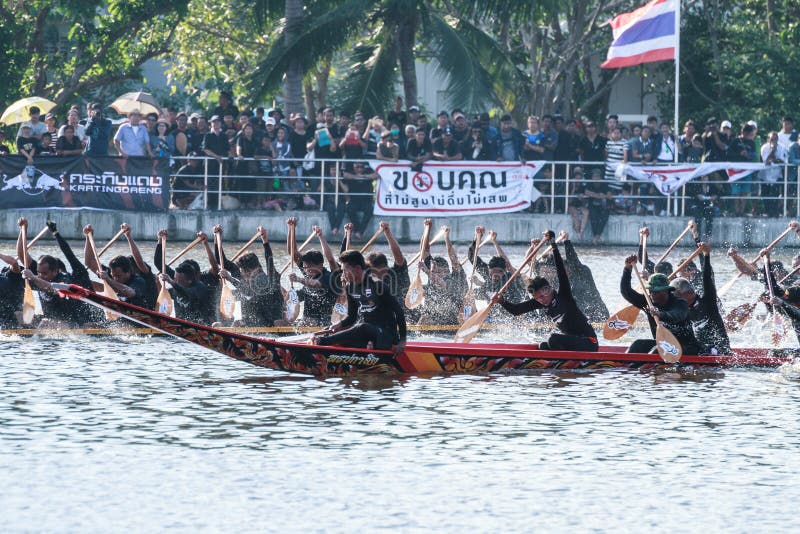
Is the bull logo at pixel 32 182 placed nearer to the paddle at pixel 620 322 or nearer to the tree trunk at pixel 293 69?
the tree trunk at pixel 293 69

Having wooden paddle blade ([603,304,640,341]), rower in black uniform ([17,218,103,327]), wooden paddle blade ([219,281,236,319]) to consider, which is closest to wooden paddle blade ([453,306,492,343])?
wooden paddle blade ([603,304,640,341])

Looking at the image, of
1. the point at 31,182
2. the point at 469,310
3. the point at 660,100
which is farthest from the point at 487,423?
the point at 660,100

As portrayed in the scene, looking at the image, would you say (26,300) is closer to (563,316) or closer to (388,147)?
(563,316)

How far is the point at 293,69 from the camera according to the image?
2875 cm

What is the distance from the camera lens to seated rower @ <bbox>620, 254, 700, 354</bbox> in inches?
549

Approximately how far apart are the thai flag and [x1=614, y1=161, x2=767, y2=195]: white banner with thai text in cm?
226

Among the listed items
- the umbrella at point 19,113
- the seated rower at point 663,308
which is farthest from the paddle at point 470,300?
the umbrella at point 19,113

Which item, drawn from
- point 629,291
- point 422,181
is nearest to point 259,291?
point 629,291

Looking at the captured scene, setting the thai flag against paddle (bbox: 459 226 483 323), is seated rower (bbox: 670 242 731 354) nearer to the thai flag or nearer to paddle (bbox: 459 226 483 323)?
paddle (bbox: 459 226 483 323)

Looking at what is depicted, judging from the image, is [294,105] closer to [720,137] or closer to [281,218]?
[281,218]

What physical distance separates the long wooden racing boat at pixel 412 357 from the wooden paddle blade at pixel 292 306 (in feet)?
8.03

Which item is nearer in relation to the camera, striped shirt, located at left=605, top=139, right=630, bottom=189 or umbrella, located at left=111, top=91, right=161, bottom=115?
striped shirt, located at left=605, top=139, right=630, bottom=189

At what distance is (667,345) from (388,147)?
11992 millimetres

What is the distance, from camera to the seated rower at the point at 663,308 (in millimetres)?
13945
